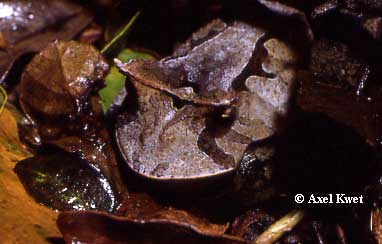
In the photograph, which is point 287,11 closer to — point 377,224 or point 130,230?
point 377,224

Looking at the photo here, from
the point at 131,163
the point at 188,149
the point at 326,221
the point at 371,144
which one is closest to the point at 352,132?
the point at 371,144

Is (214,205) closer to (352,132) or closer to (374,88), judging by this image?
(352,132)


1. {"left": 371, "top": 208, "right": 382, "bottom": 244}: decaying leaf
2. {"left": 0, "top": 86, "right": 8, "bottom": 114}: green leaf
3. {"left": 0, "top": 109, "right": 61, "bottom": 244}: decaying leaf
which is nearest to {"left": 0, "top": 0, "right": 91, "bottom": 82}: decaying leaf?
{"left": 0, "top": 86, "right": 8, "bottom": 114}: green leaf

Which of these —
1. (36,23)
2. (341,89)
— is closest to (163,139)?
(341,89)

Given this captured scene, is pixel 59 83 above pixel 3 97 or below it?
above

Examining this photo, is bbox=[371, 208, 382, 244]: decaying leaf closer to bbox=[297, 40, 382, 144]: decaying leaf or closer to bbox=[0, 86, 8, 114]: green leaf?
bbox=[297, 40, 382, 144]: decaying leaf
